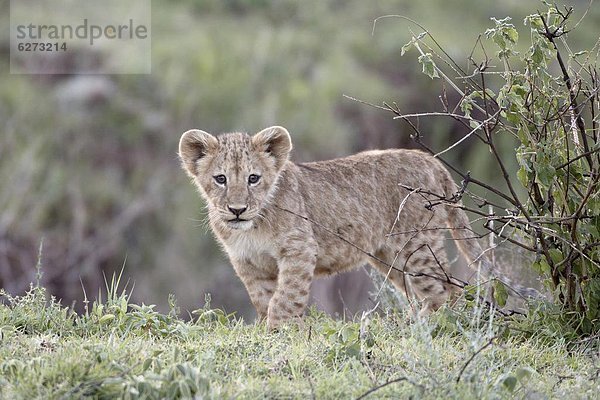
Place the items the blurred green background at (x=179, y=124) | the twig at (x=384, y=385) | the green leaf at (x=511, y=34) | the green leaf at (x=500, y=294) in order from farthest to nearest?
the blurred green background at (x=179, y=124), the green leaf at (x=500, y=294), the green leaf at (x=511, y=34), the twig at (x=384, y=385)

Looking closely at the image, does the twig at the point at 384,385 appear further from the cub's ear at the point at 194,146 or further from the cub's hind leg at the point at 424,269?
the cub's ear at the point at 194,146

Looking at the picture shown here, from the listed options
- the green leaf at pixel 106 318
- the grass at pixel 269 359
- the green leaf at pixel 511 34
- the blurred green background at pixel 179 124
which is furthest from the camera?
the blurred green background at pixel 179 124

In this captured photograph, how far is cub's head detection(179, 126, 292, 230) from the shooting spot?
7.90 meters

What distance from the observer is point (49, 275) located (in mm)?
14664

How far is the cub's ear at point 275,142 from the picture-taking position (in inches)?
322

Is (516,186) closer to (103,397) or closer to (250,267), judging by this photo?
(250,267)

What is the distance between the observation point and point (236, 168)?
26.3 ft

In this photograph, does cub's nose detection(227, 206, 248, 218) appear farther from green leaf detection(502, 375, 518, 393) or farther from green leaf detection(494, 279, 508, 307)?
green leaf detection(502, 375, 518, 393)

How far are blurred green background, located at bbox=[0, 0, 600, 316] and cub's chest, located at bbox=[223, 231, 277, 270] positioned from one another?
5369mm

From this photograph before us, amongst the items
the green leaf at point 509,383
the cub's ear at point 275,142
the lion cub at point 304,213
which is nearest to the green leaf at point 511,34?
the lion cub at point 304,213

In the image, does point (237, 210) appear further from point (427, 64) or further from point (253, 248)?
point (427, 64)

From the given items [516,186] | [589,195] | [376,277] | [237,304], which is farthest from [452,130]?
[589,195]

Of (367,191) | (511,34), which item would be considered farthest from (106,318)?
(511,34)

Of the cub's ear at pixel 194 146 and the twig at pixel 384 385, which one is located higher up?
the cub's ear at pixel 194 146
